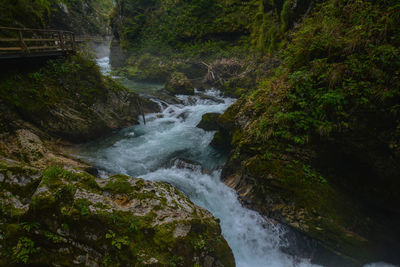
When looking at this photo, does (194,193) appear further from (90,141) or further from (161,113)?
(161,113)

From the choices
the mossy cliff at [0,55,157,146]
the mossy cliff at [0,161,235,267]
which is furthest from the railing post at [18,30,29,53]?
the mossy cliff at [0,161,235,267]

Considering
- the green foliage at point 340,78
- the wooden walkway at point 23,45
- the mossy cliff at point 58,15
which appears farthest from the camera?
the mossy cliff at point 58,15

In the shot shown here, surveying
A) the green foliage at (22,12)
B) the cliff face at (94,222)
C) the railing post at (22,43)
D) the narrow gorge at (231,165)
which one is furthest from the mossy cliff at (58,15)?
the cliff face at (94,222)

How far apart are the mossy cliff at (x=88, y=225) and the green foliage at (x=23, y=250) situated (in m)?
0.01

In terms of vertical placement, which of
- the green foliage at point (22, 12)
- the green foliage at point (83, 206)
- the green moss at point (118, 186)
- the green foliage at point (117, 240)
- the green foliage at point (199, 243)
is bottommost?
the green foliage at point (199, 243)

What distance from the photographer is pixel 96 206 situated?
326 cm

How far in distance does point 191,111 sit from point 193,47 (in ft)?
44.0

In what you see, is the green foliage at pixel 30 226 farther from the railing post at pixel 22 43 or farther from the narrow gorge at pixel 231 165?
the railing post at pixel 22 43

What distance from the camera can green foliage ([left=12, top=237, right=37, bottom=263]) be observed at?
258cm

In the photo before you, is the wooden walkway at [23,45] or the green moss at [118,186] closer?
the green moss at [118,186]

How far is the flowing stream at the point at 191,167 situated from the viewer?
5512 millimetres

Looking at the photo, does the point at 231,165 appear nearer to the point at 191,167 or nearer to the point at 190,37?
the point at 191,167

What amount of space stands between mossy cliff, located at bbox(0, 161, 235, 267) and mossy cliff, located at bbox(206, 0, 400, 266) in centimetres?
286

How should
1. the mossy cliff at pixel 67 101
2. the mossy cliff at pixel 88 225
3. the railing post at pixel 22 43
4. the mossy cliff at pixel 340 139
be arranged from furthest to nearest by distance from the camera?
the mossy cliff at pixel 67 101
the railing post at pixel 22 43
the mossy cliff at pixel 340 139
the mossy cliff at pixel 88 225
